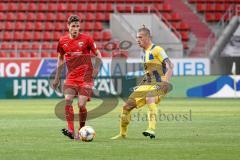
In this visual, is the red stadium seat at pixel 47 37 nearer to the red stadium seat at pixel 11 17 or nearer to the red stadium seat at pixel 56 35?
the red stadium seat at pixel 56 35

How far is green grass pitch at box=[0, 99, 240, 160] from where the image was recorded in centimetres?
1125

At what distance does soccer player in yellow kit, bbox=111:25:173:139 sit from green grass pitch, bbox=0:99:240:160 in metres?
0.35

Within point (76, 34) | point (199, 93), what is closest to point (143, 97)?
point (76, 34)

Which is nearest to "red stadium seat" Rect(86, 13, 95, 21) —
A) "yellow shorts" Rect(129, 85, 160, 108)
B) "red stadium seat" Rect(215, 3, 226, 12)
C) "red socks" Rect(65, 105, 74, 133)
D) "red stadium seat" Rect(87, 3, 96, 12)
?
"red stadium seat" Rect(87, 3, 96, 12)

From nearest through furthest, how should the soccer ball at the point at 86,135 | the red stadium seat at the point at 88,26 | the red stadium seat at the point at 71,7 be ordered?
the soccer ball at the point at 86,135 < the red stadium seat at the point at 88,26 < the red stadium seat at the point at 71,7

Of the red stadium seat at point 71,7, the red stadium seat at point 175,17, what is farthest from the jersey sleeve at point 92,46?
the red stadium seat at point 175,17

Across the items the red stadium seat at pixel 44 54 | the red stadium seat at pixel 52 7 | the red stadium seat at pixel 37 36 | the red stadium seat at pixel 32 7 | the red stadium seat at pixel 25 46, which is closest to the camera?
the red stadium seat at pixel 25 46

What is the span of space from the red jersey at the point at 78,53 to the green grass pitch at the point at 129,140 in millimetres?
1179

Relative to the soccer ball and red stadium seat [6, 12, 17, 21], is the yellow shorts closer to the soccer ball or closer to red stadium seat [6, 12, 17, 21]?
the soccer ball

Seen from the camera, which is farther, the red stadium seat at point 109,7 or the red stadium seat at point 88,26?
the red stadium seat at point 109,7

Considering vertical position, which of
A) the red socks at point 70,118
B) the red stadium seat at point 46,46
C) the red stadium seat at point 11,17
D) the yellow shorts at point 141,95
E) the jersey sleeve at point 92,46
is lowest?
the red socks at point 70,118

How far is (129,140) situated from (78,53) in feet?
6.19

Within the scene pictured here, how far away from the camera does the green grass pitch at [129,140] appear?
11252 mm

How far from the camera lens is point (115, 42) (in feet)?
125
